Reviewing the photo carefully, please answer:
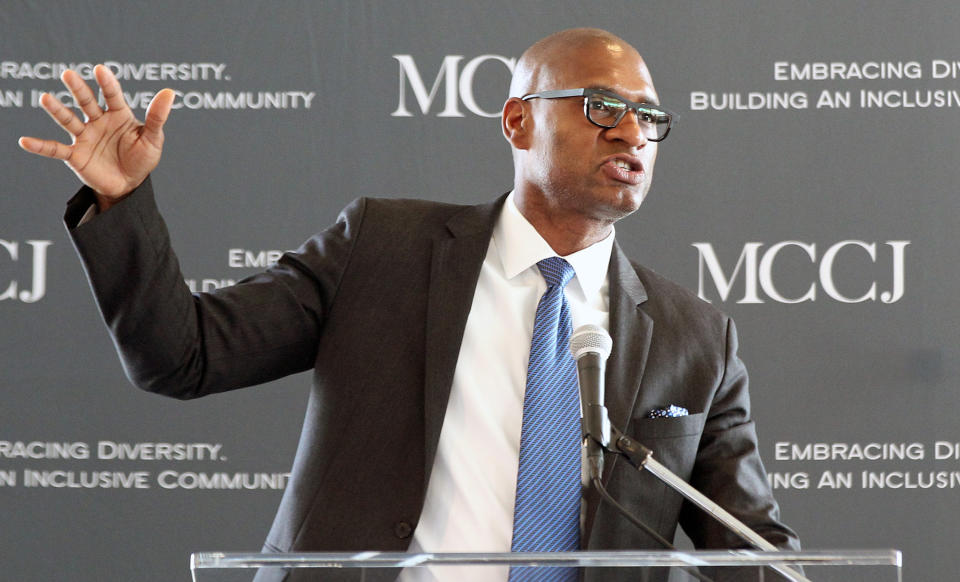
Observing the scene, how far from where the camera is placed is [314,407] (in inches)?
78.0

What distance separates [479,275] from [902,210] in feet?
5.23

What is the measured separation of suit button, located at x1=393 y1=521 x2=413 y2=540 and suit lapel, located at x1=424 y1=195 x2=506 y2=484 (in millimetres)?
85

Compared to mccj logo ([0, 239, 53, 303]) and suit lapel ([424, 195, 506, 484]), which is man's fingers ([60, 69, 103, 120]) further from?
mccj logo ([0, 239, 53, 303])

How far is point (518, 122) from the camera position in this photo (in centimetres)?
229

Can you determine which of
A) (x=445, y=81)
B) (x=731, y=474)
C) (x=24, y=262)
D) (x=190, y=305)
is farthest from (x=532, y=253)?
(x=24, y=262)

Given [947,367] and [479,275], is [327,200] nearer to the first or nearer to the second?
[479,275]

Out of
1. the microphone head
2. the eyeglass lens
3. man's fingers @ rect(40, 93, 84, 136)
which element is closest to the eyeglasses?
the eyeglass lens

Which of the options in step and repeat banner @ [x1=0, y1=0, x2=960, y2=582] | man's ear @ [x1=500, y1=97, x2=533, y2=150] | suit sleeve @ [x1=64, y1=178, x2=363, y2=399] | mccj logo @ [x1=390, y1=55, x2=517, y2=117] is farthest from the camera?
mccj logo @ [x1=390, y1=55, x2=517, y2=117]

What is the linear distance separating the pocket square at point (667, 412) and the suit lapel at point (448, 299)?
0.38m

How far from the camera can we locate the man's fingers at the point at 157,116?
1530mm

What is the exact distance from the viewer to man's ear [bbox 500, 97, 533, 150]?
2264 millimetres

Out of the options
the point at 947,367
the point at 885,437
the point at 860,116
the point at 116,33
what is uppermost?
the point at 116,33

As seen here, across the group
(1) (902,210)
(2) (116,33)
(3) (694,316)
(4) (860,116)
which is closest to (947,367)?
(1) (902,210)

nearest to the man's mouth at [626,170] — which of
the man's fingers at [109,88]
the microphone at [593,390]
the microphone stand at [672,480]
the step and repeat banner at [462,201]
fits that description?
the microphone at [593,390]
